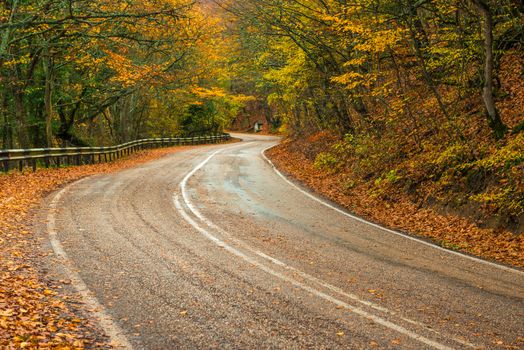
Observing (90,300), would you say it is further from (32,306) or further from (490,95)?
(490,95)

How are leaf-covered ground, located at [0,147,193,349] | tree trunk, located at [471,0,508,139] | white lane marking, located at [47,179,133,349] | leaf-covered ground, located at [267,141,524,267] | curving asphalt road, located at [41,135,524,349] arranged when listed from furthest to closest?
tree trunk, located at [471,0,508,139] → leaf-covered ground, located at [267,141,524,267] → curving asphalt road, located at [41,135,524,349] → white lane marking, located at [47,179,133,349] → leaf-covered ground, located at [0,147,193,349]

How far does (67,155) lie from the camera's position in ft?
76.6

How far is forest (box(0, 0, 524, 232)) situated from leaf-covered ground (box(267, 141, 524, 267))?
33 cm

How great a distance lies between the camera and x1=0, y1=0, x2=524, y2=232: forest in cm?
1257

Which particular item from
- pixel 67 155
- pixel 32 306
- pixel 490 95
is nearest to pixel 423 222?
pixel 490 95

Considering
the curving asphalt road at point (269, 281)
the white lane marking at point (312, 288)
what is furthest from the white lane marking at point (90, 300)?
the white lane marking at point (312, 288)

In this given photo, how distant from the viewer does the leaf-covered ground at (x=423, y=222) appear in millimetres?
9383

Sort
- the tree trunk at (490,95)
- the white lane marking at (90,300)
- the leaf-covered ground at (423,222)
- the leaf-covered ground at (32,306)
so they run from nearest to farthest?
the leaf-covered ground at (32,306), the white lane marking at (90,300), the leaf-covered ground at (423,222), the tree trunk at (490,95)

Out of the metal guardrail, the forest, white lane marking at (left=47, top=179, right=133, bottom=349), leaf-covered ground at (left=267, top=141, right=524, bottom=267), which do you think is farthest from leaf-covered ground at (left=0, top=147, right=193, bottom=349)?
the metal guardrail

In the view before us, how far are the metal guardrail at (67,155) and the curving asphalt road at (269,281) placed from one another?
748 cm

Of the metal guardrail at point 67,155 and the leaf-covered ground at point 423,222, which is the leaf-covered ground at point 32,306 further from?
the metal guardrail at point 67,155

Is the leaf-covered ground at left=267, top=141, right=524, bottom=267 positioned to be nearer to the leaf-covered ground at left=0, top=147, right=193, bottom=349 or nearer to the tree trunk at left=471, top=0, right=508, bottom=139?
the tree trunk at left=471, top=0, right=508, bottom=139

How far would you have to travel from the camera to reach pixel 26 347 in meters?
4.59

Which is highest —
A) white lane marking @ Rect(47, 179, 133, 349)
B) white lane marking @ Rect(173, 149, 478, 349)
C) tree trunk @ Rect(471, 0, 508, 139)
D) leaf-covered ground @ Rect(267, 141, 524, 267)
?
tree trunk @ Rect(471, 0, 508, 139)
